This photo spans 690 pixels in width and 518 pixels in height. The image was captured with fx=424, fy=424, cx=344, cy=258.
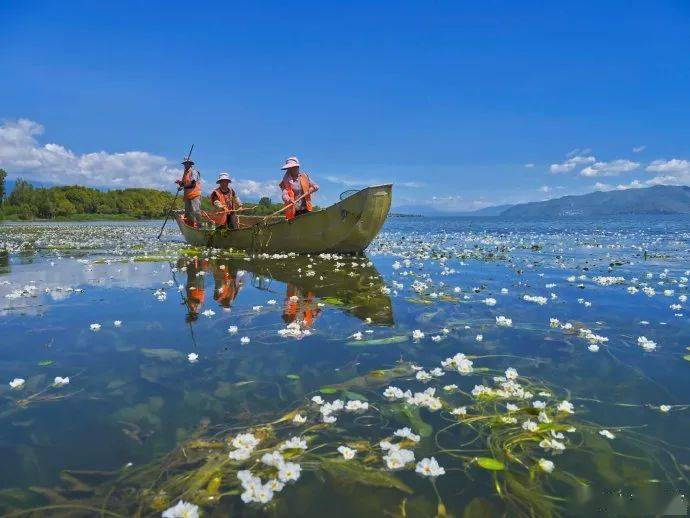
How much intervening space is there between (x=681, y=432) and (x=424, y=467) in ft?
8.78

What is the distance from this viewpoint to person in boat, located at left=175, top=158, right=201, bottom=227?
2442 centimetres

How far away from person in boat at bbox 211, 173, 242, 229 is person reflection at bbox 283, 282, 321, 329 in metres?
12.4

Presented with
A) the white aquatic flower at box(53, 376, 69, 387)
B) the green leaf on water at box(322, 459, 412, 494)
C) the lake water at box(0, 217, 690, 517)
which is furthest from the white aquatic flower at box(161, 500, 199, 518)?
the white aquatic flower at box(53, 376, 69, 387)

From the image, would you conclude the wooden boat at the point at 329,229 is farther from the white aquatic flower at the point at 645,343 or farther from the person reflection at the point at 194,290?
the white aquatic flower at the point at 645,343

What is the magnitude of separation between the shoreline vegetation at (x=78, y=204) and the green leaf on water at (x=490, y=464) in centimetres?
9048

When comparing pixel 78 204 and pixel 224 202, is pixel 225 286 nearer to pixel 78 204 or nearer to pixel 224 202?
pixel 224 202

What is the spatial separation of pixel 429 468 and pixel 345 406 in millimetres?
1391

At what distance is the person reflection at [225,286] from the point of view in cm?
1005

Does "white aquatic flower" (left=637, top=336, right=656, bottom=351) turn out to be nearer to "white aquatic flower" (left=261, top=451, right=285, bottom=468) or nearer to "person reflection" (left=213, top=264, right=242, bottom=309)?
"white aquatic flower" (left=261, top=451, right=285, bottom=468)

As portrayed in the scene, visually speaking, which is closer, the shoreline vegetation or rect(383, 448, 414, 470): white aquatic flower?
rect(383, 448, 414, 470): white aquatic flower

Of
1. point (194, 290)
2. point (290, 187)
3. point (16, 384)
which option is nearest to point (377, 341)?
point (16, 384)

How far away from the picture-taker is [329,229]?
59.2ft

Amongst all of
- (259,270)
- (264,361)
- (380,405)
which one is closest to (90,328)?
(264,361)

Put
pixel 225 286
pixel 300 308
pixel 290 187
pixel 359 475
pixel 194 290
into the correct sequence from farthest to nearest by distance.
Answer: pixel 290 187 → pixel 225 286 → pixel 194 290 → pixel 300 308 → pixel 359 475
